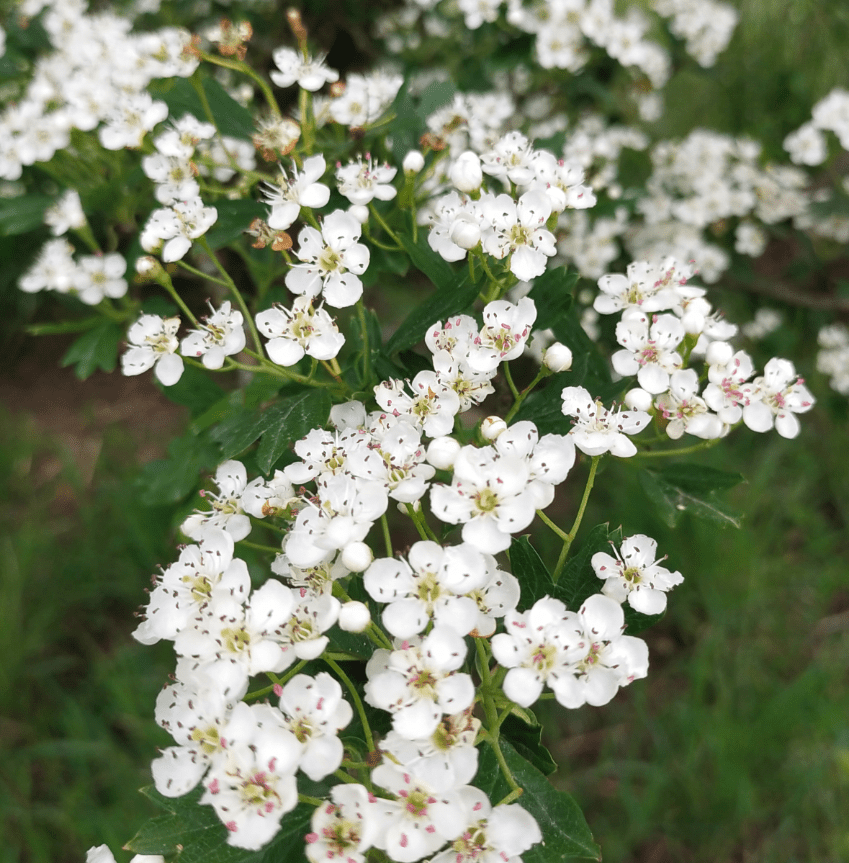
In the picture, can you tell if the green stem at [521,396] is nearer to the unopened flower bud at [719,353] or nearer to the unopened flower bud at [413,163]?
the unopened flower bud at [719,353]

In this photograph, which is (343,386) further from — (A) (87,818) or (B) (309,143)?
(A) (87,818)

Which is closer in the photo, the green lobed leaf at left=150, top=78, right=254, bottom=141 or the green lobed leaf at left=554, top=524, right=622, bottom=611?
→ the green lobed leaf at left=554, top=524, right=622, bottom=611

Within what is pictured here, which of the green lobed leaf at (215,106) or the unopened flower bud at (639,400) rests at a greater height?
the green lobed leaf at (215,106)

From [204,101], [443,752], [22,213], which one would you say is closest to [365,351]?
[443,752]

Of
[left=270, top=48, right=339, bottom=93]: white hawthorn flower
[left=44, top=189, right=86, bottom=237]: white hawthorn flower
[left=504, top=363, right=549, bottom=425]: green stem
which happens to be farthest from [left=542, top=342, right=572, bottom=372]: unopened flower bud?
[left=44, top=189, right=86, bottom=237]: white hawthorn flower

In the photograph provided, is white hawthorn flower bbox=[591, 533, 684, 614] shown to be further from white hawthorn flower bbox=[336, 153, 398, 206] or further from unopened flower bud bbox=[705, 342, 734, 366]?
white hawthorn flower bbox=[336, 153, 398, 206]

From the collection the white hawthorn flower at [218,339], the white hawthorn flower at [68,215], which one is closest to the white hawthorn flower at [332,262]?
the white hawthorn flower at [218,339]
